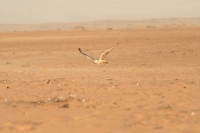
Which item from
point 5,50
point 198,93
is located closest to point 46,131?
point 198,93

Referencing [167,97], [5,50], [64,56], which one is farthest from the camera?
[5,50]

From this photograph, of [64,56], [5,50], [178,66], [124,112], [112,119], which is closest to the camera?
[112,119]

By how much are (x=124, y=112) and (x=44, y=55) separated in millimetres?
18591

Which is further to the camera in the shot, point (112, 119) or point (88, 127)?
point (112, 119)

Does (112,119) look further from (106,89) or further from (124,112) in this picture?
(106,89)

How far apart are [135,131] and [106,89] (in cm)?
397

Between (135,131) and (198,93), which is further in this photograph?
(198,93)

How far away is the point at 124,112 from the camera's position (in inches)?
297

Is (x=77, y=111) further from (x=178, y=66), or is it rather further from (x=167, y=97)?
(x=178, y=66)

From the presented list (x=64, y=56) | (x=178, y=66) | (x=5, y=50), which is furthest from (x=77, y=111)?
(x=5, y=50)

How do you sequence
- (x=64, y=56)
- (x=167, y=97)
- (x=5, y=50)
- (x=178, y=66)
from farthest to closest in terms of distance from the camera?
(x=5, y=50)
(x=64, y=56)
(x=178, y=66)
(x=167, y=97)

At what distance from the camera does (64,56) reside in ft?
81.0

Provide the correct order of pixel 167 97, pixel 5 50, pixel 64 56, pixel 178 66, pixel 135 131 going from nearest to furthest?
pixel 135 131 → pixel 167 97 → pixel 178 66 → pixel 64 56 → pixel 5 50

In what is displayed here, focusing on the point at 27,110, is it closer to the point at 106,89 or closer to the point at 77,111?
the point at 77,111
